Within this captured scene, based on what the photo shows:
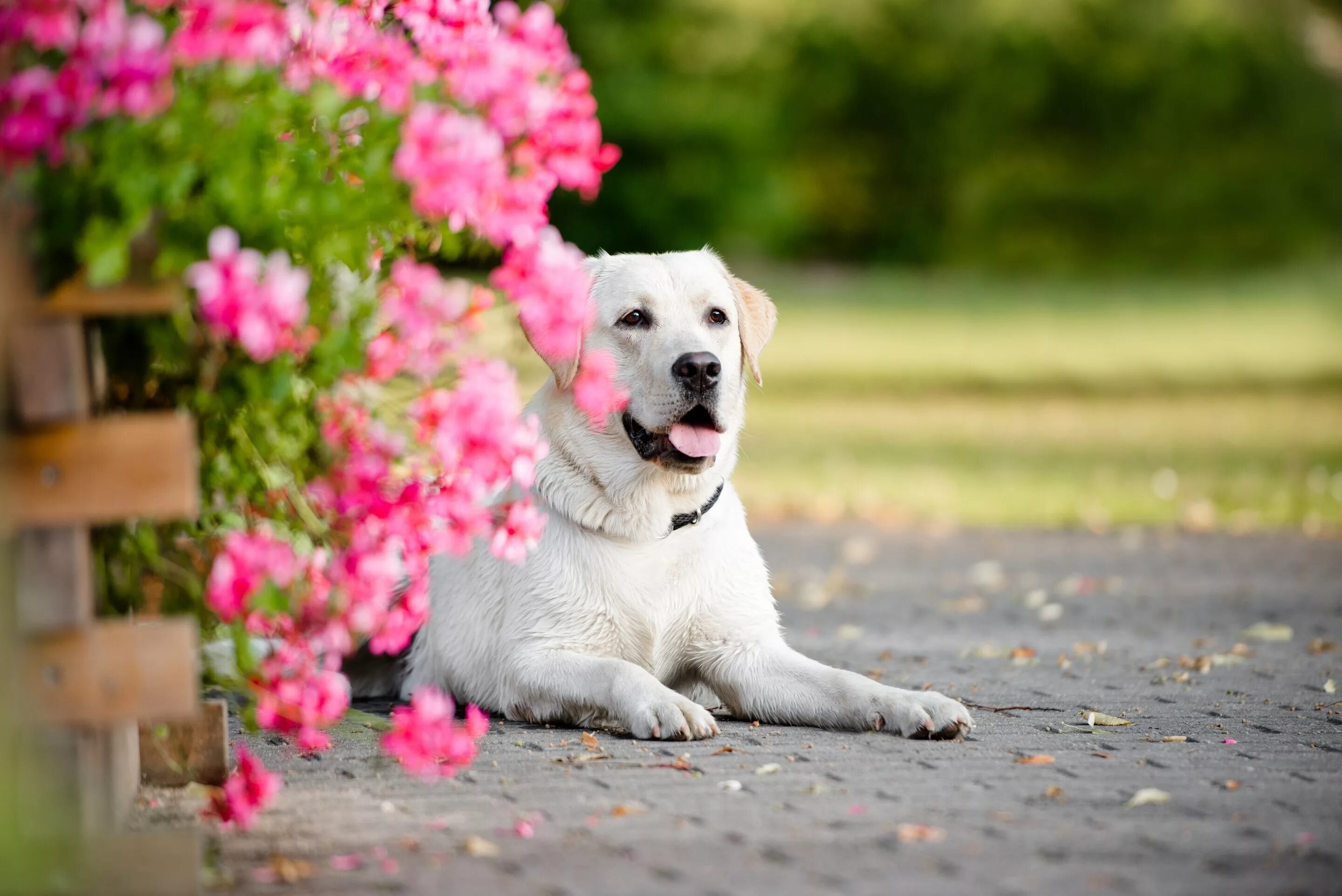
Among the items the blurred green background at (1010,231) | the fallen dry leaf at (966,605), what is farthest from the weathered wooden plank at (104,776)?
the blurred green background at (1010,231)

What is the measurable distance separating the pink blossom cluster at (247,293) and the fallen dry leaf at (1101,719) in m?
2.91

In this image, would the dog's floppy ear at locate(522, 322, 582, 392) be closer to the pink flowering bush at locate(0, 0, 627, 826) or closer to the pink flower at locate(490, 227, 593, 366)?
the pink flowering bush at locate(0, 0, 627, 826)

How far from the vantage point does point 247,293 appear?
9.23 feet

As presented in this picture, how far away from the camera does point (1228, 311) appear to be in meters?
33.8

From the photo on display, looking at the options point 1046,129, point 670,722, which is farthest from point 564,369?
point 1046,129

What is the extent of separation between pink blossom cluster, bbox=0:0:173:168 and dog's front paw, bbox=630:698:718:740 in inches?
90.0

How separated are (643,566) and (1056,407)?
1646 cm

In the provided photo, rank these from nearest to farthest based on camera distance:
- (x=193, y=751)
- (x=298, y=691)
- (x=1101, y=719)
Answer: (x=298, y=691)
(x=193, y=751)
(x=1101, y=719)

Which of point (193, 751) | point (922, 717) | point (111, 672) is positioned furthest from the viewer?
point (922, 717)

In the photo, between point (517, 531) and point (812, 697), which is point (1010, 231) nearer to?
point (812, 697)

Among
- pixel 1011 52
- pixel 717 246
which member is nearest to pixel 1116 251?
pixel 1011 52

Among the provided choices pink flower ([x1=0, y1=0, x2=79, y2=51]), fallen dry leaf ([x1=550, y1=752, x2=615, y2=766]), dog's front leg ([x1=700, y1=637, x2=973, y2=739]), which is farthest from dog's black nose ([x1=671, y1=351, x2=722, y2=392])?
pink flower ([x1=0, y1=0, x2=79, y2=51])

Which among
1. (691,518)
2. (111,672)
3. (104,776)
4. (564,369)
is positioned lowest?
(104,776)

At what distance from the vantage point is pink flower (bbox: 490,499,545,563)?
3561mm
